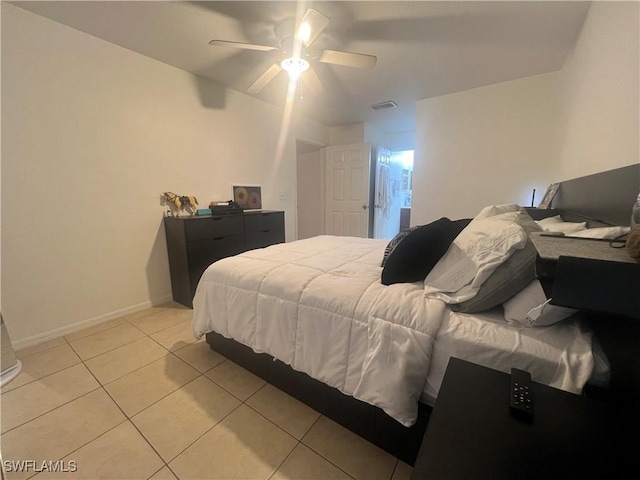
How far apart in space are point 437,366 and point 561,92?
3275mm

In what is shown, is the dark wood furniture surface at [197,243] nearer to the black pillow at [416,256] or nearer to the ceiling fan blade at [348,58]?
the ceiling fan blade at [348,58]

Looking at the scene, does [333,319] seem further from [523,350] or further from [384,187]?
[384,187]

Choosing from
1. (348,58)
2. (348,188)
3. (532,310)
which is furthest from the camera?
(348,188)

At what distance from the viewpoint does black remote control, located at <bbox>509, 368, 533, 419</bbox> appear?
62 centimetres

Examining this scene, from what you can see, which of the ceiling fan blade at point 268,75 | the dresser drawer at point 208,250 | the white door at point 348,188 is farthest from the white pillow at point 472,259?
the white door at point 348,188

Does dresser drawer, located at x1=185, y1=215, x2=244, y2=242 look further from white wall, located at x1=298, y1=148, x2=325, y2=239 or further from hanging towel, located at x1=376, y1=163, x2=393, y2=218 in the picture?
hanging towel, located at x1=376, y1=163, x2=393, y2=218

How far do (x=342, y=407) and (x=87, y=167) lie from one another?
270 centimetres

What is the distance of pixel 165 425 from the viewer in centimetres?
129

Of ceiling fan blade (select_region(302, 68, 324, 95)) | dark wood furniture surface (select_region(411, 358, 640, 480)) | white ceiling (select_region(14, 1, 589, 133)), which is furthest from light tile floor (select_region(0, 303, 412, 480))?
ceiling fan blade (select_region(302, 68, 324, 95))

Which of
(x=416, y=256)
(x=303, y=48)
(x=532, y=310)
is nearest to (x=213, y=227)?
(x=303, y=48)

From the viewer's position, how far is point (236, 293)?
5.01ft

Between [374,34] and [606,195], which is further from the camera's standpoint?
[374,34]

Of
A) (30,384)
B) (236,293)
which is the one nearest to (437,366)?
(236,293)

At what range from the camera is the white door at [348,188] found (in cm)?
458
